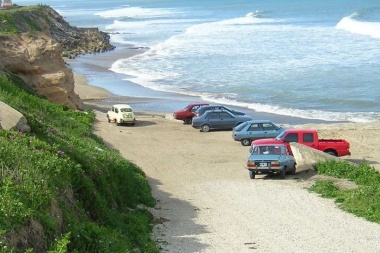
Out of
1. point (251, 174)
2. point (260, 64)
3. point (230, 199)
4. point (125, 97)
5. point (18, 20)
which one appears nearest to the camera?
point (230, 199)

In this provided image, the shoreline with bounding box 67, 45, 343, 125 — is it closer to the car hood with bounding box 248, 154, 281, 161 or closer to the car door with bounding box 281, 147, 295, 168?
the car door with bounding box 281, 147, 295, 168

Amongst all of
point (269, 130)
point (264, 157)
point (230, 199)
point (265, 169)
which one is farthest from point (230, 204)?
point (269, 130)

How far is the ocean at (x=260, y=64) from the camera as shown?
47156mm

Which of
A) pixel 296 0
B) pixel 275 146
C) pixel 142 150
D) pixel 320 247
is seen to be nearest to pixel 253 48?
pixel 142 150

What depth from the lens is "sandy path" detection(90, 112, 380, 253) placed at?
1619 cm

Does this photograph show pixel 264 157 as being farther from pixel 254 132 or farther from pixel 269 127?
pixel 269 127

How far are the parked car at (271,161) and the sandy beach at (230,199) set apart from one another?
1.20 ft

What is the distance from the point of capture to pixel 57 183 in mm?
13852

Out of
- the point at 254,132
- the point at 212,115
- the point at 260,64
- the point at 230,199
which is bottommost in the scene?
the point at 230,199

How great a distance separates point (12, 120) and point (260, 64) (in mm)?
48220

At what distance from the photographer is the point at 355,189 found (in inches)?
864

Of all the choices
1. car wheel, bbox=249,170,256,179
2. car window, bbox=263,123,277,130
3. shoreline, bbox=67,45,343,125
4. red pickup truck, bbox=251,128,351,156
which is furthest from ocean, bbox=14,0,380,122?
car wheel, bbox=249,170,256,179

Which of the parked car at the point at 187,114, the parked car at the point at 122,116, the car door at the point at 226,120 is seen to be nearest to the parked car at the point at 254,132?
the car door at the point at 226,120

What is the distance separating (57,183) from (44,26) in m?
63.7
